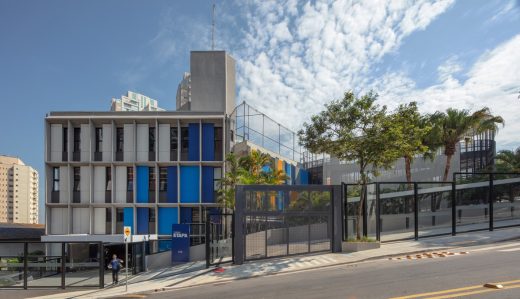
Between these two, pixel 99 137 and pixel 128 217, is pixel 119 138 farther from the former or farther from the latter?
pixel 128 217

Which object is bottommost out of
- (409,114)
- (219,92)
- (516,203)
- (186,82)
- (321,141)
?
(516,203)

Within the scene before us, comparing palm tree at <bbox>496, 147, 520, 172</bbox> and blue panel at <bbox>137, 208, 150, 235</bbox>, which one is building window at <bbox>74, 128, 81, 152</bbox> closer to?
blue panel at <bbox>137, 208, 150, 235</bbox>

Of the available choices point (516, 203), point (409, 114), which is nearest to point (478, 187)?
point (516, 203)

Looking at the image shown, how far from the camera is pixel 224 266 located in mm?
17109

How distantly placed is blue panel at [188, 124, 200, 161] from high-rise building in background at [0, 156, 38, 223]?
164 metres

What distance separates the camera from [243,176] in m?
27.1

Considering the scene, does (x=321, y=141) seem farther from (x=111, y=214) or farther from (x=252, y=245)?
(x=111, y=214)

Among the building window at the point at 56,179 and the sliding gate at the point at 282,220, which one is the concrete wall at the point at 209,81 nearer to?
the building window at the point at 56,179

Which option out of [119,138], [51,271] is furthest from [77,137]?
[51,271]

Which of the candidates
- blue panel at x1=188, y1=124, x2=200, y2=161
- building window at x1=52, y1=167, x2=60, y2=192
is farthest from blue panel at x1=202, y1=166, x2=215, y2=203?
building window at x1=52, y1=167, x2=60, y2=192

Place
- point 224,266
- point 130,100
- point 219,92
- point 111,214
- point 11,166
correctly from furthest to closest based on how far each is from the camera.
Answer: point 11,166 < point 130,100 < point 219,92 < point 111,214 < point 224,266

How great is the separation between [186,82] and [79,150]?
25.3 meters

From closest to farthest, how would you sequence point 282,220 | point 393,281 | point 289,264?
point 393,281 → point 289,264 → point 282,220

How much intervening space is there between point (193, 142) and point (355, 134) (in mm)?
19242
